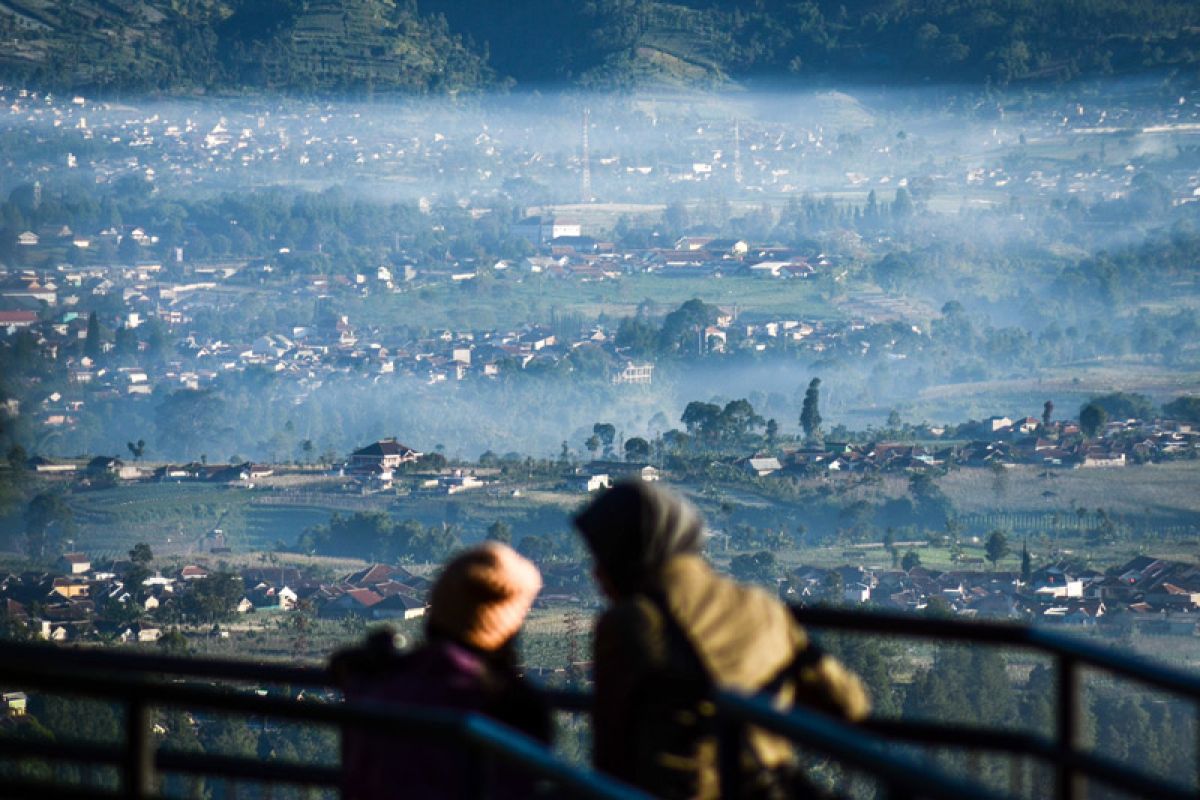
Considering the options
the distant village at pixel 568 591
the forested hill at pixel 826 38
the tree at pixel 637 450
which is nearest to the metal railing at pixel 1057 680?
the distant village at pixel 568 591

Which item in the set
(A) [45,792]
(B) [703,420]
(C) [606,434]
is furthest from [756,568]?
(A) [45,792]

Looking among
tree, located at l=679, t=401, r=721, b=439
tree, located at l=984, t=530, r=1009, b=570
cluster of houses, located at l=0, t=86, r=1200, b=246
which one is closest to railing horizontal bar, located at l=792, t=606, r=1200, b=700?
tree, located at l=984, t=530, r=1009, b=570

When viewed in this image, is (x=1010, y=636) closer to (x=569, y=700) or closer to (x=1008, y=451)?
(x=569, y=700)

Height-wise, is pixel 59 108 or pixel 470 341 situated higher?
pixel 59 108

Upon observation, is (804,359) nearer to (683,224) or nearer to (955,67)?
(683,224)

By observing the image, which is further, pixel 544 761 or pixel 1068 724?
pixel 1068 724

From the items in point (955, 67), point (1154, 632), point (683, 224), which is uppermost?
point (955, 67)

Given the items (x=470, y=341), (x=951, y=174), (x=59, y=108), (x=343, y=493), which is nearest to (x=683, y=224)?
(x=951, y=174)
